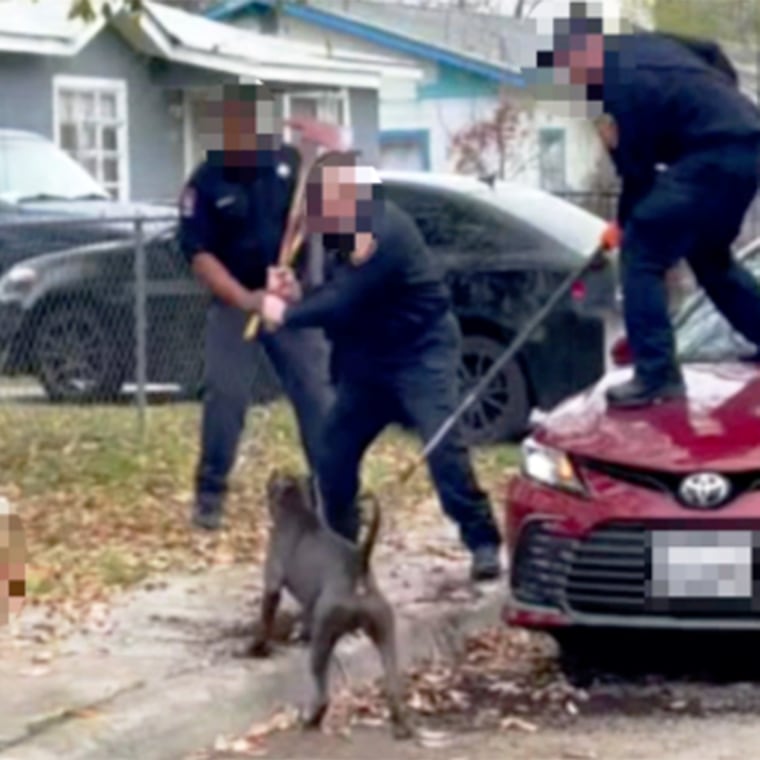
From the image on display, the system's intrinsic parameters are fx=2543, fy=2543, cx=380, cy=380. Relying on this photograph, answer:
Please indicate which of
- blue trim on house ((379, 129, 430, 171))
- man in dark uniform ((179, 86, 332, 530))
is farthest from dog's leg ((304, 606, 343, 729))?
blue trim on house ((379, 129, 430, 171))

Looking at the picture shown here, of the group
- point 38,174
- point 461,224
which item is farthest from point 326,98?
point 461,224

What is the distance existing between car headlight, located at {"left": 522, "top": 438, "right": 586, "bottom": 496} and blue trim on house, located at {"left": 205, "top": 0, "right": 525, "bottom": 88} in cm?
2821

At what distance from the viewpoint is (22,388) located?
14.0 m

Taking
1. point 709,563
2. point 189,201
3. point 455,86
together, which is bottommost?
point 709,563

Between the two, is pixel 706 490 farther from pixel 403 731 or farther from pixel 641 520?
pixel 403 731

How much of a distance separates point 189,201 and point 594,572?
9.48 feet

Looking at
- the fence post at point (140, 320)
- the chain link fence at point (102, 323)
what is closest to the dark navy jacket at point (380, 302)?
the fence post at point (140, 320)

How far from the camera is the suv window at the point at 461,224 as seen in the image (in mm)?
14258

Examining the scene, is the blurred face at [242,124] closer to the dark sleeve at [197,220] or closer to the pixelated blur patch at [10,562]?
the dark sleeve at [197,220]

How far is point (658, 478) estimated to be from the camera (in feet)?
26.3

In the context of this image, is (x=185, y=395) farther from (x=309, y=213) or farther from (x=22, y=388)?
(x=309, y=213)

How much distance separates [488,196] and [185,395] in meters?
2.07

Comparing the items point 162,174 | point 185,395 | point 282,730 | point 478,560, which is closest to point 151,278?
point 185,395

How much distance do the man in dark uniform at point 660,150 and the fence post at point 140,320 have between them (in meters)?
4.92
